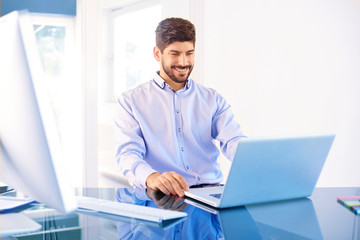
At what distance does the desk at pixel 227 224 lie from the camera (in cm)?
112

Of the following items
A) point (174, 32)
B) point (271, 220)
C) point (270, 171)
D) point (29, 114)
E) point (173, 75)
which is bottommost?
point (271, 220)

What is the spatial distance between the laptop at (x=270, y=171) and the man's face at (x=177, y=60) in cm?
92

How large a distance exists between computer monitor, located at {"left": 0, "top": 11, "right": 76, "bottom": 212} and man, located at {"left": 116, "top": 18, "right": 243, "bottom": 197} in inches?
49.7

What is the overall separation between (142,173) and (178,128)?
573mm

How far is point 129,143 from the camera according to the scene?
2.16 m

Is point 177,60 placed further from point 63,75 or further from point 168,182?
point 63,75

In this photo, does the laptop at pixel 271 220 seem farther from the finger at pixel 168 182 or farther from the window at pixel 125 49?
the window at pixel 125 49

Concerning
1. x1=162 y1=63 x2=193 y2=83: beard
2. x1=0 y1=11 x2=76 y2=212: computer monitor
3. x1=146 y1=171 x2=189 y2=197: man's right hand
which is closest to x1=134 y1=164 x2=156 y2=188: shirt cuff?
x1=146 y1=171 x2=189 y2=197: man's right hand

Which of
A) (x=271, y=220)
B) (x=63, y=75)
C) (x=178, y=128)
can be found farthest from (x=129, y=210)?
(x=63, y=75)

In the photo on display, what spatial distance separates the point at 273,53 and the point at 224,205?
8.94ft

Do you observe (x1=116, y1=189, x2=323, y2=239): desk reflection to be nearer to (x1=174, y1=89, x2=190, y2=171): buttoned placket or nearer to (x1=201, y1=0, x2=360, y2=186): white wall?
(x1=174, y1=89, x2=190, y2=171): buttoned placket

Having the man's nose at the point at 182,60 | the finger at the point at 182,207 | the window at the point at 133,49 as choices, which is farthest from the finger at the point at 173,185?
the window at the point at 133,49

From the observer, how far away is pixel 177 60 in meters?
2.34

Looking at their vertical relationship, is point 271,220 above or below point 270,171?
below
